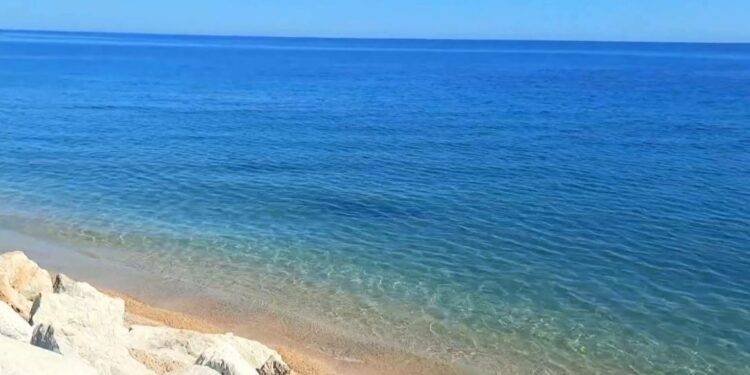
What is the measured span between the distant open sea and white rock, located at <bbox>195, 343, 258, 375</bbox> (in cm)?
647

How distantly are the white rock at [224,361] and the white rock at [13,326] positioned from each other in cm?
285

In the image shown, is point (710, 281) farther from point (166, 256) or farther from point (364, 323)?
point (166, 256)

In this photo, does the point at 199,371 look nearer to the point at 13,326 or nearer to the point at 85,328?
the point at 85,328

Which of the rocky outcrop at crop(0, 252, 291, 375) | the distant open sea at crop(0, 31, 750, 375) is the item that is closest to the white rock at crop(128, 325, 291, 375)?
the rocky outcrop at crop(0, 252, 291, 375)

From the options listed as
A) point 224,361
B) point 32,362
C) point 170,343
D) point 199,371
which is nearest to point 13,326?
point 199,371

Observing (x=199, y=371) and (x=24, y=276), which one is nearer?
(x=199, y=371)

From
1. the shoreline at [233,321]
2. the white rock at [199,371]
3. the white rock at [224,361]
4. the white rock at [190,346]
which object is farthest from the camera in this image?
the shoreline at [233,321]

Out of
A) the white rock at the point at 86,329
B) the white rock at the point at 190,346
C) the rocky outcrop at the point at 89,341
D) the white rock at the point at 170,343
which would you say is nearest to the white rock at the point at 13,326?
the rocky outcrop at the point at 89,341

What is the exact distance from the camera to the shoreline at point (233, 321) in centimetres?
1711

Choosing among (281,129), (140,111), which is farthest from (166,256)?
(140,111)

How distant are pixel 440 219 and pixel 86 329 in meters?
17.0

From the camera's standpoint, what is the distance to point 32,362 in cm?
744

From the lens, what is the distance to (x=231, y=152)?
40.1m

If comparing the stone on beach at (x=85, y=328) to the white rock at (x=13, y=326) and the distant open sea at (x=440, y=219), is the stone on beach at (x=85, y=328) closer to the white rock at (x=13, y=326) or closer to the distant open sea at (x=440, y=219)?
the white rock at (x=13, y=326)
